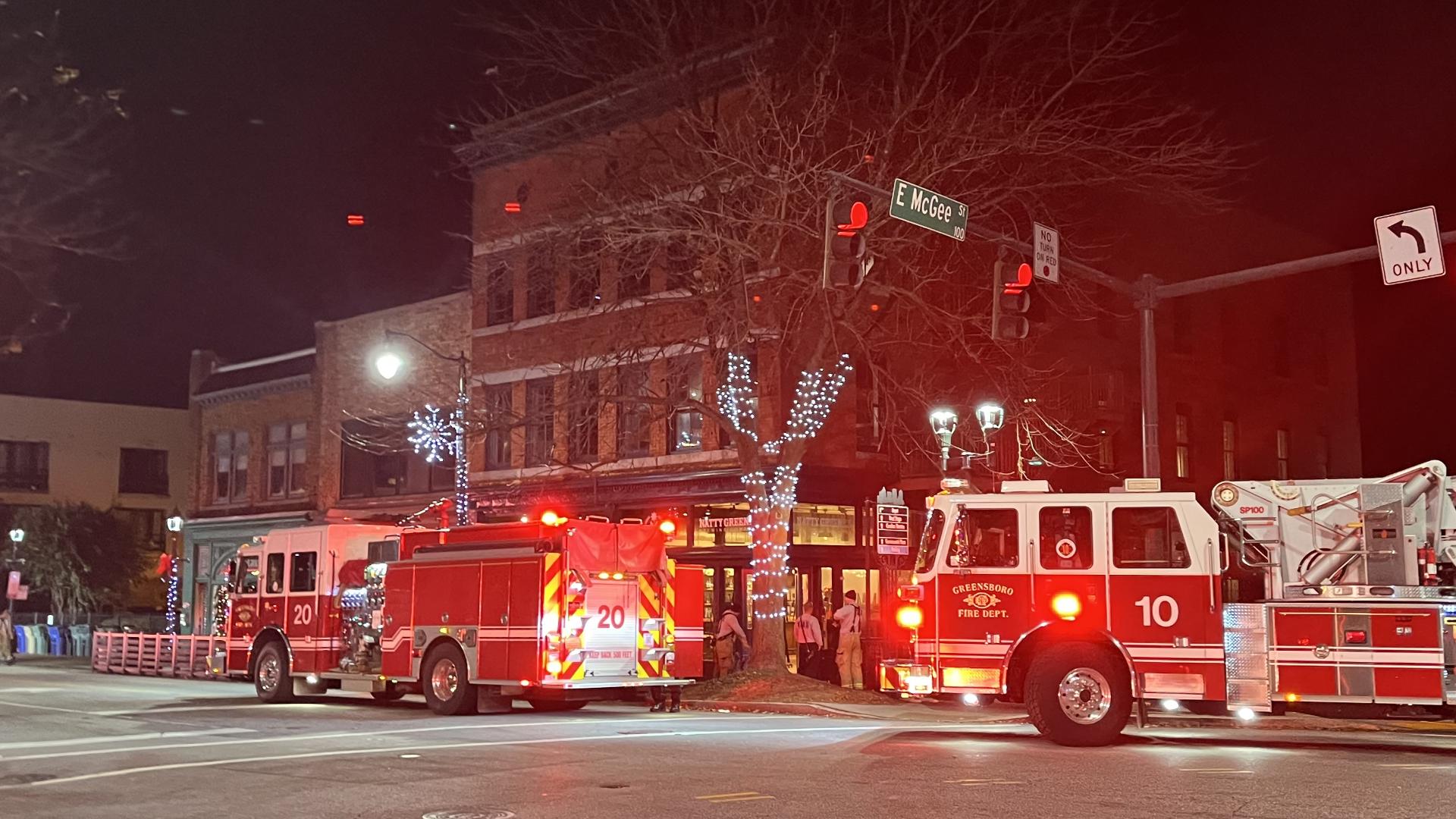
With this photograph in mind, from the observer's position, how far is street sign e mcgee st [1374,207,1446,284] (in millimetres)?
14478

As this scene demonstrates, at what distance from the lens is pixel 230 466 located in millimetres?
42344

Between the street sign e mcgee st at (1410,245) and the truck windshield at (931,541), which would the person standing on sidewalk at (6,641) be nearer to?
the truck windshield at (931,541)

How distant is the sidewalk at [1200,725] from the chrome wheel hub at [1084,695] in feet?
4.74

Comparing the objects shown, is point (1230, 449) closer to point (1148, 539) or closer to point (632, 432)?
point (632, 432)

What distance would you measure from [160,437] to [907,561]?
154 feet

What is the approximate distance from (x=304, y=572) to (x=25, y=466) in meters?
43.1

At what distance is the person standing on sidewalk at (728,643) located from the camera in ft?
80.6

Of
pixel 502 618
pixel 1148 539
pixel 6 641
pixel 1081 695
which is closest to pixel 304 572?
pixel 502 618

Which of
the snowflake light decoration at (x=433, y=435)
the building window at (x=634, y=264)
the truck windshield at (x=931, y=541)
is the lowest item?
the truck windshield at (x=931, y=541)

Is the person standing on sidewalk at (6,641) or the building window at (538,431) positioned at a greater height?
the building window at (538,431)

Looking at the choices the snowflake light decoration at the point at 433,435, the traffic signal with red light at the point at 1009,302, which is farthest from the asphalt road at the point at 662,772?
the snowflake light decoration at the point at 433,435

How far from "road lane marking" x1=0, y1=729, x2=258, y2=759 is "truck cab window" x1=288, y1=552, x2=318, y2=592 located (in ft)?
19.4

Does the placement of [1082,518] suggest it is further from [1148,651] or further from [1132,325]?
[1132,325]

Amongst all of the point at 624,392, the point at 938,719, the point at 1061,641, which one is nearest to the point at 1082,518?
the point at 1061,641
